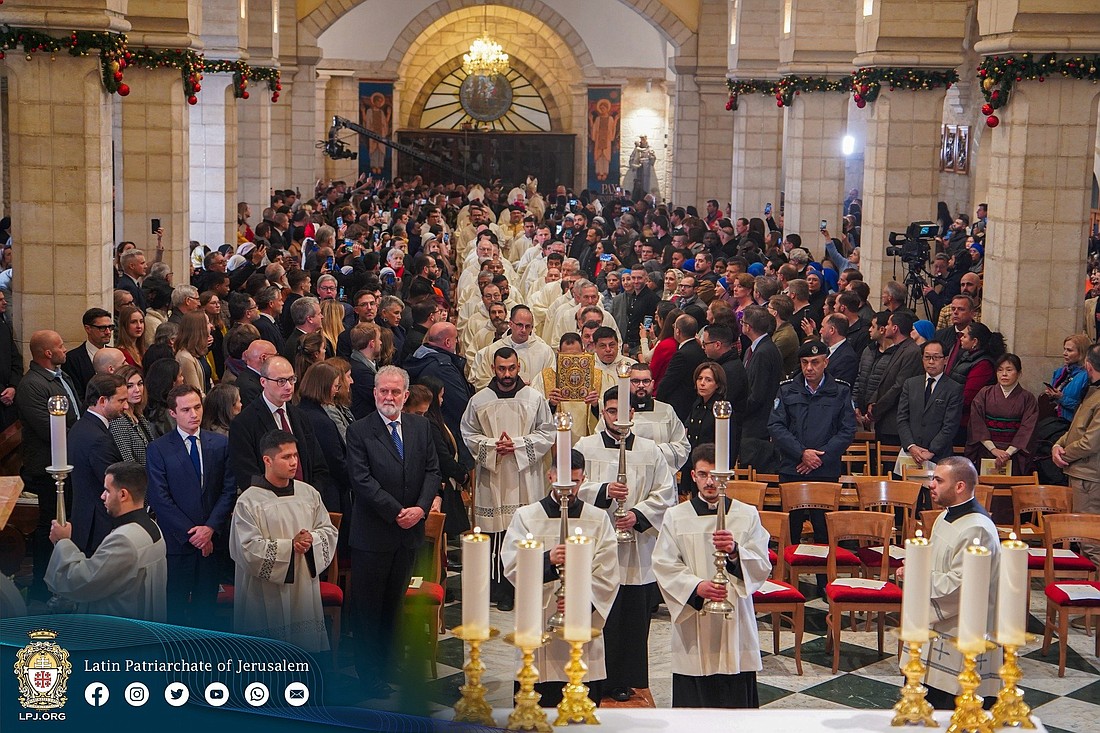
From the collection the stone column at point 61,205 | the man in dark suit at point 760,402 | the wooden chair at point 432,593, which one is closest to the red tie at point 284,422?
the wooden chair at point 432,593

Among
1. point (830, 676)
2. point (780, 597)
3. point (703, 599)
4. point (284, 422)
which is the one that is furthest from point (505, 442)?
point (703, 599)

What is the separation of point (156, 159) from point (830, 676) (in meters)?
9.13

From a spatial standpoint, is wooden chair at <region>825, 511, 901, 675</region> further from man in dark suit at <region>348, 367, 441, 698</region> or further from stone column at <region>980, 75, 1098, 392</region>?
stone column at <region>980, 75, 1098, 392</region>

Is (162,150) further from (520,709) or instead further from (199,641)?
(520,709)

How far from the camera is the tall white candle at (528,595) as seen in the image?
155 inches

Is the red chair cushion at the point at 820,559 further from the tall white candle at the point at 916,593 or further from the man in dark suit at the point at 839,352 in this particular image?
the tall white candle at the point at 916,593

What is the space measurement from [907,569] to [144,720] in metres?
2.34

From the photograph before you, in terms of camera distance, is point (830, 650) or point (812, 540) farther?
point (812, 540)

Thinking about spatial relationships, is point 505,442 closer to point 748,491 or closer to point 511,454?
point 511,454

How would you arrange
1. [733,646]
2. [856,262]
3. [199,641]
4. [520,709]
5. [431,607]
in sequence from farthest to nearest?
[856,262]
[431,607]
[733,646]
[199,641]
[520,709]

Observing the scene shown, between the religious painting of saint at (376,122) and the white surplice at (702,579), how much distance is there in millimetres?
31715

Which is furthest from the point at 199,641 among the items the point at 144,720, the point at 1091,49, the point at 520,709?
the point at 1091,49

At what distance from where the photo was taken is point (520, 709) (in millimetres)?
4055
